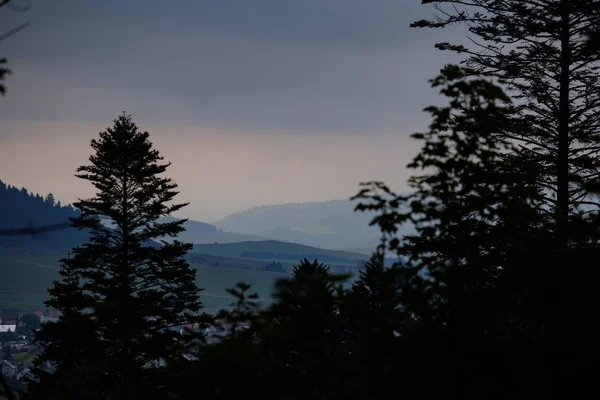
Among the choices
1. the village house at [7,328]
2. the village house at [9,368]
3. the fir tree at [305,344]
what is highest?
the fir tree at [305,344]

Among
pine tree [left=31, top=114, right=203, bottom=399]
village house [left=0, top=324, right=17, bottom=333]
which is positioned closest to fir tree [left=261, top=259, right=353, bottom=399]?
pine tree [left=31, top=114, right=203, bottom=399]

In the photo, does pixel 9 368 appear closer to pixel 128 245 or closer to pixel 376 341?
pixel 128 245

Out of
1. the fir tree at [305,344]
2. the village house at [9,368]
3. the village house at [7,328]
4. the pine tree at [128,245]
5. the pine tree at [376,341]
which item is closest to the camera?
the fir tree at [305,344]

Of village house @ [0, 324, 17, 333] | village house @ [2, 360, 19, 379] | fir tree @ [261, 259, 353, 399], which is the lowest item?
village house @ [0, 324, 17, 333]

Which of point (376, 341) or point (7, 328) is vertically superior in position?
point (376, 341)

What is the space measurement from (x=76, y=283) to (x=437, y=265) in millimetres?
28109

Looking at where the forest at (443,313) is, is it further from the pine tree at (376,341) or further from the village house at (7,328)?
the village house at (7,328)

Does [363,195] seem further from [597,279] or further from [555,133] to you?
[555,133]

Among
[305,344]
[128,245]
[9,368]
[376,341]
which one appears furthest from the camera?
[9,368]

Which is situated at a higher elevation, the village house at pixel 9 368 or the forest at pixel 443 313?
the forest at pixel 443 313

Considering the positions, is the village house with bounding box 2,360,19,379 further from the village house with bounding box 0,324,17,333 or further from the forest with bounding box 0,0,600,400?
the forest with bounding box 0,0,600,400

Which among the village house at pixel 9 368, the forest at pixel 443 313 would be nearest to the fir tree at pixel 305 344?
the forest at pixel 443 313

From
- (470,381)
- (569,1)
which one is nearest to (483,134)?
(470,381)

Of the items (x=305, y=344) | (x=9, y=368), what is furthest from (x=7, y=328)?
(x=305, y=344)
